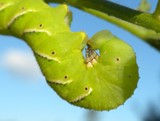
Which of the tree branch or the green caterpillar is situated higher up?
the tree branch

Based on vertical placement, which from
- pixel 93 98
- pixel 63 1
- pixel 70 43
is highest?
pixel 63 1

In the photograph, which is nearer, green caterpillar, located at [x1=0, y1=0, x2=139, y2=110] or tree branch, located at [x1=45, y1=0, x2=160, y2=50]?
tree branch, located at [x1=45, y1=0, x2=160, y2=50]

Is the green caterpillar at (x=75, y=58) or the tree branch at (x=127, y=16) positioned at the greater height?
the tree branch at (x=127, y=16)

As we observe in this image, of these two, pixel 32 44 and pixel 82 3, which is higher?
pixel 82 3

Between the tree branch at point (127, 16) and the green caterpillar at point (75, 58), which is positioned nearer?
the tree branch at point (127, 16)

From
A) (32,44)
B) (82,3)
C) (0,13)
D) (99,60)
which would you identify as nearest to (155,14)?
(82,3)

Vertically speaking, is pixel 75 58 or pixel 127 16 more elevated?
pixel 127 16

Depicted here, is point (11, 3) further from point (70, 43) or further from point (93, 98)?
point (93, 98)

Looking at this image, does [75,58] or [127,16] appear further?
[75,58]
